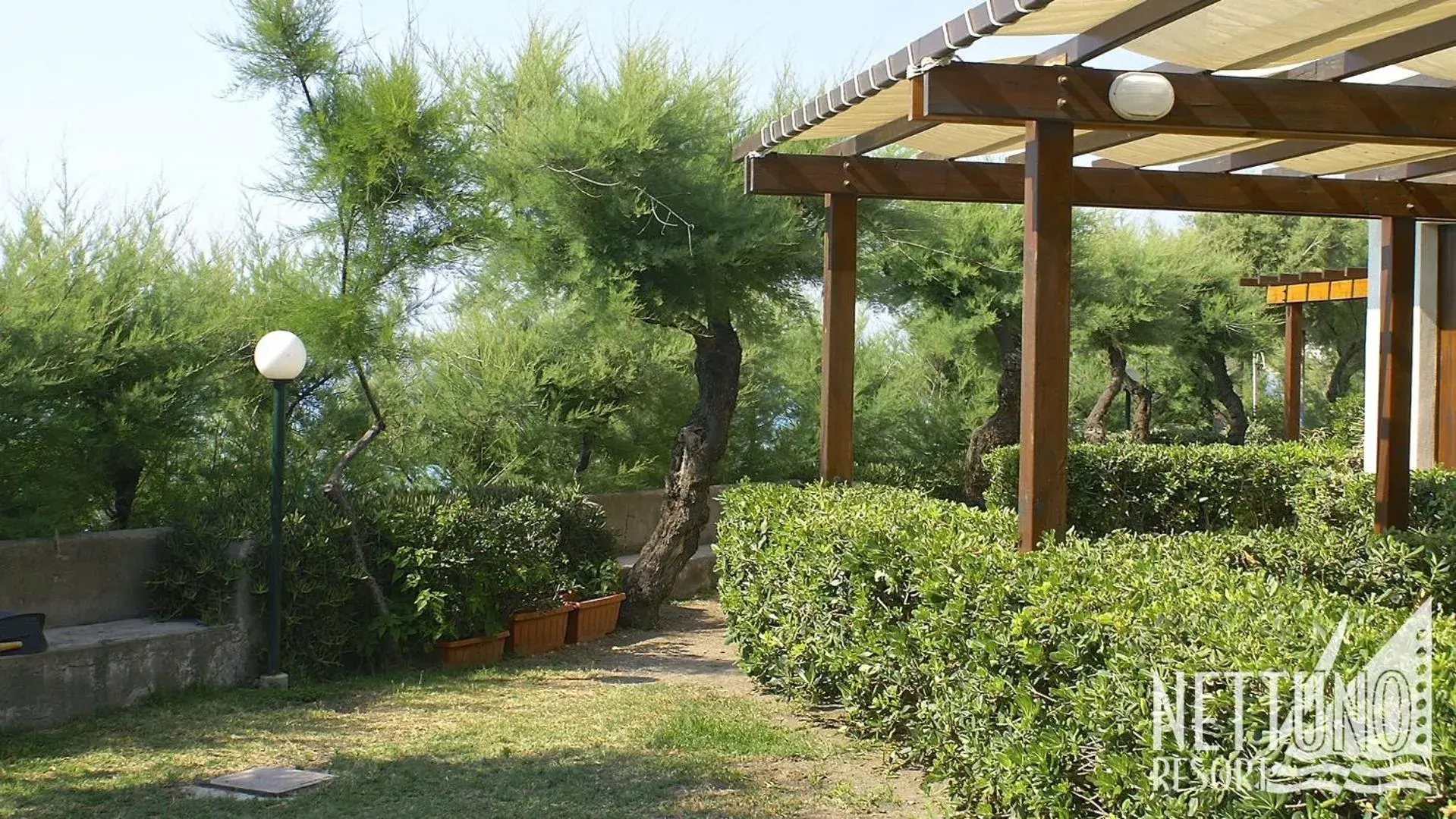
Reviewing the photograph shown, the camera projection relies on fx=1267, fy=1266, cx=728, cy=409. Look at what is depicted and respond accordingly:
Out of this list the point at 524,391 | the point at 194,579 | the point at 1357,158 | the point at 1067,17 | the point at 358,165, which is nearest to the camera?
the point at 1067,17

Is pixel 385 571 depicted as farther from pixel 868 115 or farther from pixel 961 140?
pixel 961 140

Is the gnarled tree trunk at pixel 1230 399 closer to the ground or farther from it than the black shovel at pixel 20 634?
farther from it

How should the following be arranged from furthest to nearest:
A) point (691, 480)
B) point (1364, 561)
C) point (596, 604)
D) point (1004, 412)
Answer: point (1004, 412) < point (691, 480) < point (596, 604) < point (1364, 561)

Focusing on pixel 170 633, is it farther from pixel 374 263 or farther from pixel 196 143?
pixel 196 143

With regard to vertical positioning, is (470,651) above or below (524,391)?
below

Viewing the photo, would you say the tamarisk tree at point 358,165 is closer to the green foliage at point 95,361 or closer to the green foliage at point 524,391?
the green foliage at point 95,361

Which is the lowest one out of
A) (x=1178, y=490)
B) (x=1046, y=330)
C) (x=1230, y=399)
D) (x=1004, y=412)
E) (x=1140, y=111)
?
(x=1178, y=490)

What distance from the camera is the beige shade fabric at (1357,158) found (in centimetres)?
634

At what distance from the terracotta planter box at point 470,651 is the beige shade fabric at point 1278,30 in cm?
466

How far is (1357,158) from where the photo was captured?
21.5 feet

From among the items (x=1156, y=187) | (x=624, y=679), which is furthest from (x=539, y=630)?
(x=1156, y=187)

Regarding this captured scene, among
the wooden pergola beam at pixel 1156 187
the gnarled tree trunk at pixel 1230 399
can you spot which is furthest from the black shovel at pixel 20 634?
the gnarled tree trunk at pixel 1230 399

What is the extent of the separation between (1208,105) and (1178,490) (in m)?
5.49

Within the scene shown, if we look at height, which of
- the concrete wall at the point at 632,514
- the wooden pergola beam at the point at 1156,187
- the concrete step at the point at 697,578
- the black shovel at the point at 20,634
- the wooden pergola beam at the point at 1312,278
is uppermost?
the wooden pergola beam at the point at 1312,278
